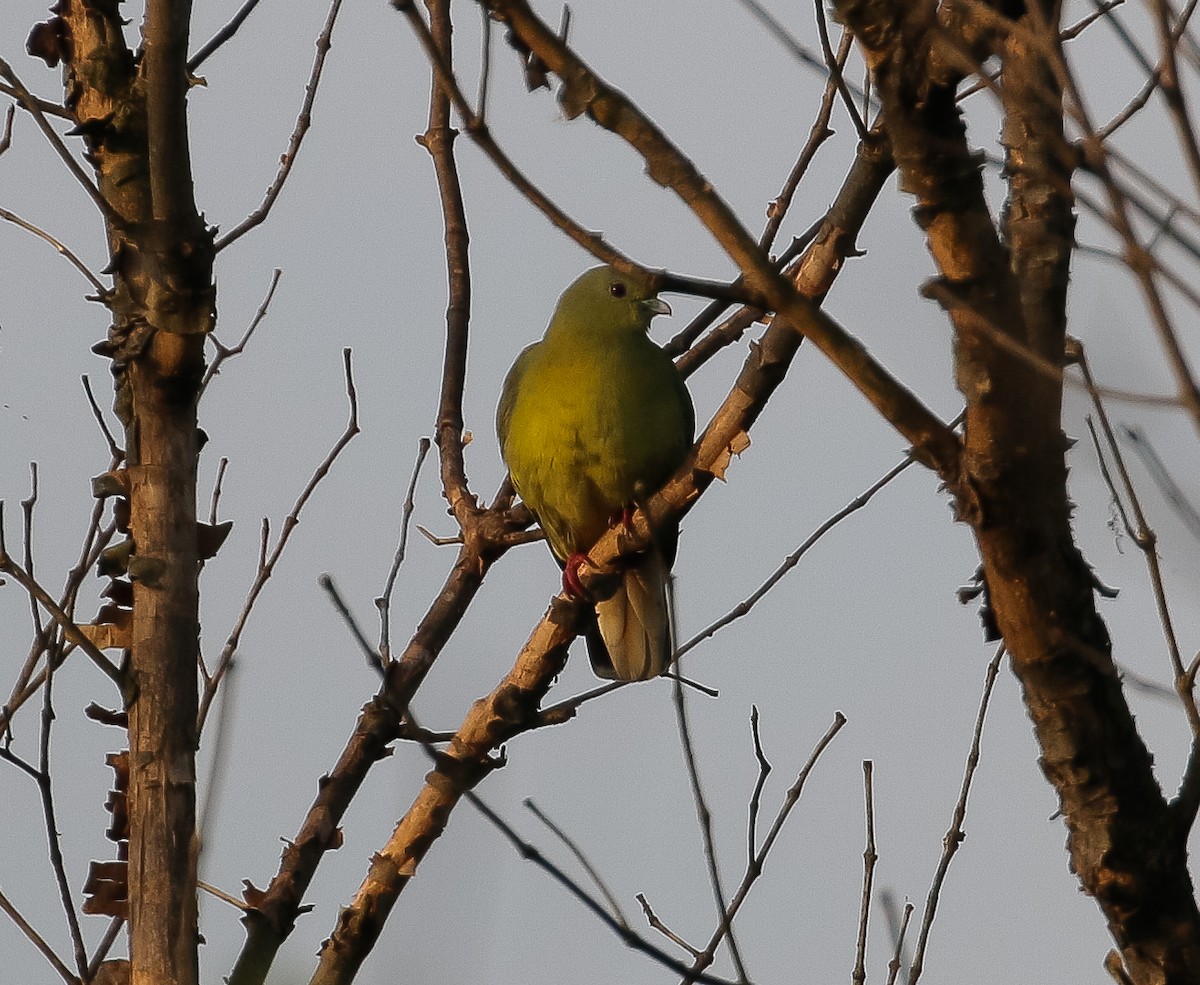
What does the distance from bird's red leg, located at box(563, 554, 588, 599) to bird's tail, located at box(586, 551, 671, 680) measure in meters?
0.22

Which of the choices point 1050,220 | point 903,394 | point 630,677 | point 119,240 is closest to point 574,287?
point 630,677

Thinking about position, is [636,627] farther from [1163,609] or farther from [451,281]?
[1163,609]

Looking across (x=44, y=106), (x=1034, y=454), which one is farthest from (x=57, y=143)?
(x=1034, y=454)

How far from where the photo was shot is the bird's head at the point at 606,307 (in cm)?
517

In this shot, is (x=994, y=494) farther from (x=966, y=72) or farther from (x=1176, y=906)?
(x=1176, y=906)

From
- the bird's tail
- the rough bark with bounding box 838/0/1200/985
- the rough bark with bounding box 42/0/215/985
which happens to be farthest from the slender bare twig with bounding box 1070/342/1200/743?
the bird's tail

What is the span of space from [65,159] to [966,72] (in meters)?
1.73

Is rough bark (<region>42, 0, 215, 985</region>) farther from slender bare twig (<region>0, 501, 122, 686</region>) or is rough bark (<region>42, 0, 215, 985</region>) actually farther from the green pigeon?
the green pigeon

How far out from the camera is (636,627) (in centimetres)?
491

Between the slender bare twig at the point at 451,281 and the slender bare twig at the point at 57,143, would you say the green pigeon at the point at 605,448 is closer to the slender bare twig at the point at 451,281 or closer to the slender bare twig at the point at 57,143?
the slender bare twig at the point at 451,281

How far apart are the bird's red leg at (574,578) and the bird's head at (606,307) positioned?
0.85 meters

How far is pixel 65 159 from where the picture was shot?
268 cm

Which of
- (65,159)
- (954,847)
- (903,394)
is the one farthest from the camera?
(954,847)

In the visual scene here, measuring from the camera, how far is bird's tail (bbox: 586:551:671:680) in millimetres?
4883
